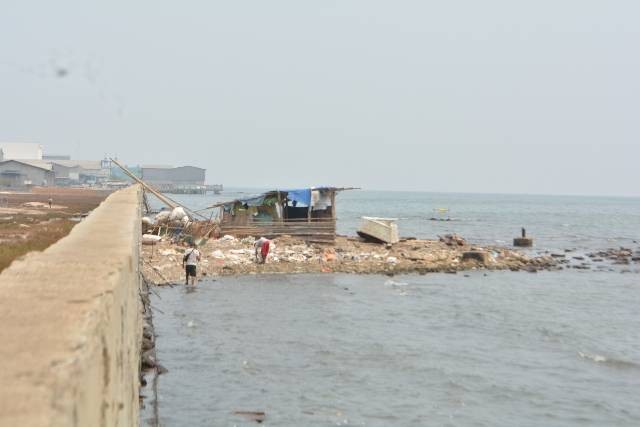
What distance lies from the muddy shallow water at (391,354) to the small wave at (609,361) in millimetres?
55

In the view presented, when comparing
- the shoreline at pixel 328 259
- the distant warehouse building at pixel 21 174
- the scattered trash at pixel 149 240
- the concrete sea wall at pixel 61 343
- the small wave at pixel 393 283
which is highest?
the distant warehouse building at pixel 21 174

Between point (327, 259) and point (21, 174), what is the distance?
79606 mm

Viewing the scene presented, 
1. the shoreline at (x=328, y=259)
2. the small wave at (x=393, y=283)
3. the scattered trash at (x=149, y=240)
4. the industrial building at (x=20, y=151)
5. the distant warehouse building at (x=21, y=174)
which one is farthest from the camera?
the industrial building at (x=20, y=151)

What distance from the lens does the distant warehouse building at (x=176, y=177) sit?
157 meters

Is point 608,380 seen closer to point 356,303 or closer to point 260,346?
point 260,346

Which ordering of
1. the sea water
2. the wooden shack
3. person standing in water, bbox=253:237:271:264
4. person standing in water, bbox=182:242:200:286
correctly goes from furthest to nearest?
the wooden shack, person standing in water, bbox=253:237:271:264, person standing in water, bbox=182:242:200:286, the sea water

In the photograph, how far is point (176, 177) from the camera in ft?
543

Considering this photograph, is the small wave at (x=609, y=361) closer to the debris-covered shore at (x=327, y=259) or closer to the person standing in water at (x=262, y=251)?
the debris-covered shore at (x=327, y=259)

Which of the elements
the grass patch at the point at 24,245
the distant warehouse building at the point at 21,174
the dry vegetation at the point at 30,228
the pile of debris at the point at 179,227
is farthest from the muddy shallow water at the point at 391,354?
the distant warehouse building at the point at 21,174

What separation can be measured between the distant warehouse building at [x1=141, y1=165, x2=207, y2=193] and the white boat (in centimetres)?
12195

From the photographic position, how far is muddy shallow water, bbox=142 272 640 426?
12.3 meters

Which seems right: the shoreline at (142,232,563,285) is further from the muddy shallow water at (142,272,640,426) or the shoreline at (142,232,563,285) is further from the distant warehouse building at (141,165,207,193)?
the distant warehouse building at (141,165,207,193)

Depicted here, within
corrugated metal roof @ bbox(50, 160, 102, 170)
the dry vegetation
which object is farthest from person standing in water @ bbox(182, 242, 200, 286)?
corrugated metal roof @ bbox(50, 160, 102, 170)

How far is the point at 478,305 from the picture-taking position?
2338 cm
